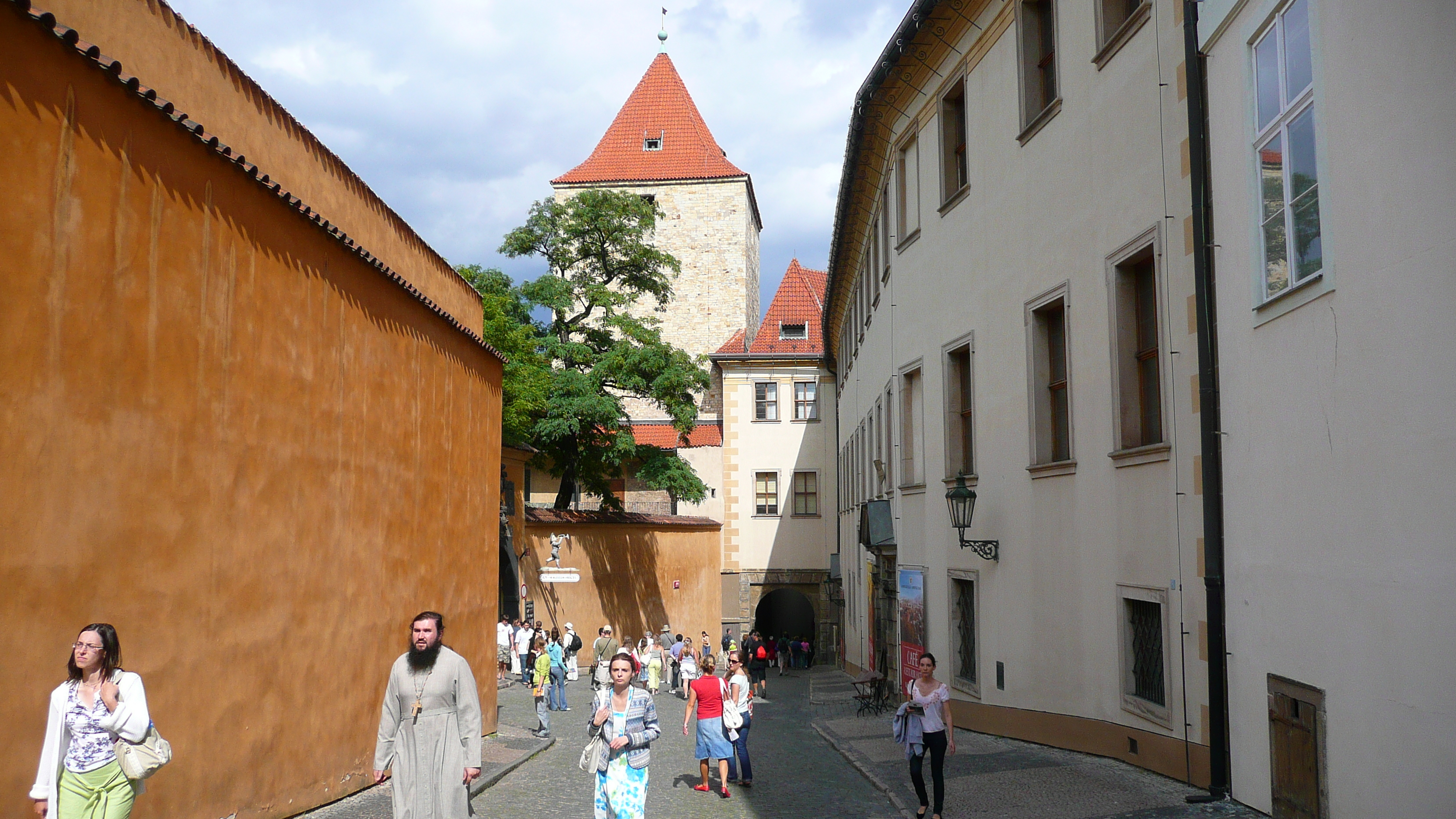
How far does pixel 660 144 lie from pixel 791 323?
16.2 meters

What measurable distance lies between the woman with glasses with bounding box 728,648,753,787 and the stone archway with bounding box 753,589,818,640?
38395mm

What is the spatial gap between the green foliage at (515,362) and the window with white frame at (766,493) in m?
10.9

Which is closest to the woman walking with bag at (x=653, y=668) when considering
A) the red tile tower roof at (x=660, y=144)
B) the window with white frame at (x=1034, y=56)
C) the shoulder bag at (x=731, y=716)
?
the shoulder bag at (x=731, y=716)

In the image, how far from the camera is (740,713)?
45.2 ft

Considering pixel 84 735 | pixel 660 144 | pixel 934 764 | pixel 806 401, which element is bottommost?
pixel 934 764

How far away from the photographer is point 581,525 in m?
35.2

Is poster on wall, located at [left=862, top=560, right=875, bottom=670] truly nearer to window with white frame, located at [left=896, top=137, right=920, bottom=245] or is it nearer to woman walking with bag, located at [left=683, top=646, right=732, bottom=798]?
window with white frame, located at [left=896, top=137, right=920, bottom=245]

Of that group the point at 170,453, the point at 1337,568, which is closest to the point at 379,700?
the point at 170,453

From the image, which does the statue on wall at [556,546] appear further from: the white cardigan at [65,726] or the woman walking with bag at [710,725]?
the white cardigan at [65,726]

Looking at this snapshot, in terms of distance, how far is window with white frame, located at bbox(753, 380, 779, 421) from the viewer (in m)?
44.9

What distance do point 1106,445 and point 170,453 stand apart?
28.1 feet

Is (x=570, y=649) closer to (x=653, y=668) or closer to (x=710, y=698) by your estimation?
(x=653, y=668)

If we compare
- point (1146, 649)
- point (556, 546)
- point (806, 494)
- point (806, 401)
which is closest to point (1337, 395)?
point (1146, 649)

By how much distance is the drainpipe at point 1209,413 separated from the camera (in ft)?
31.5
